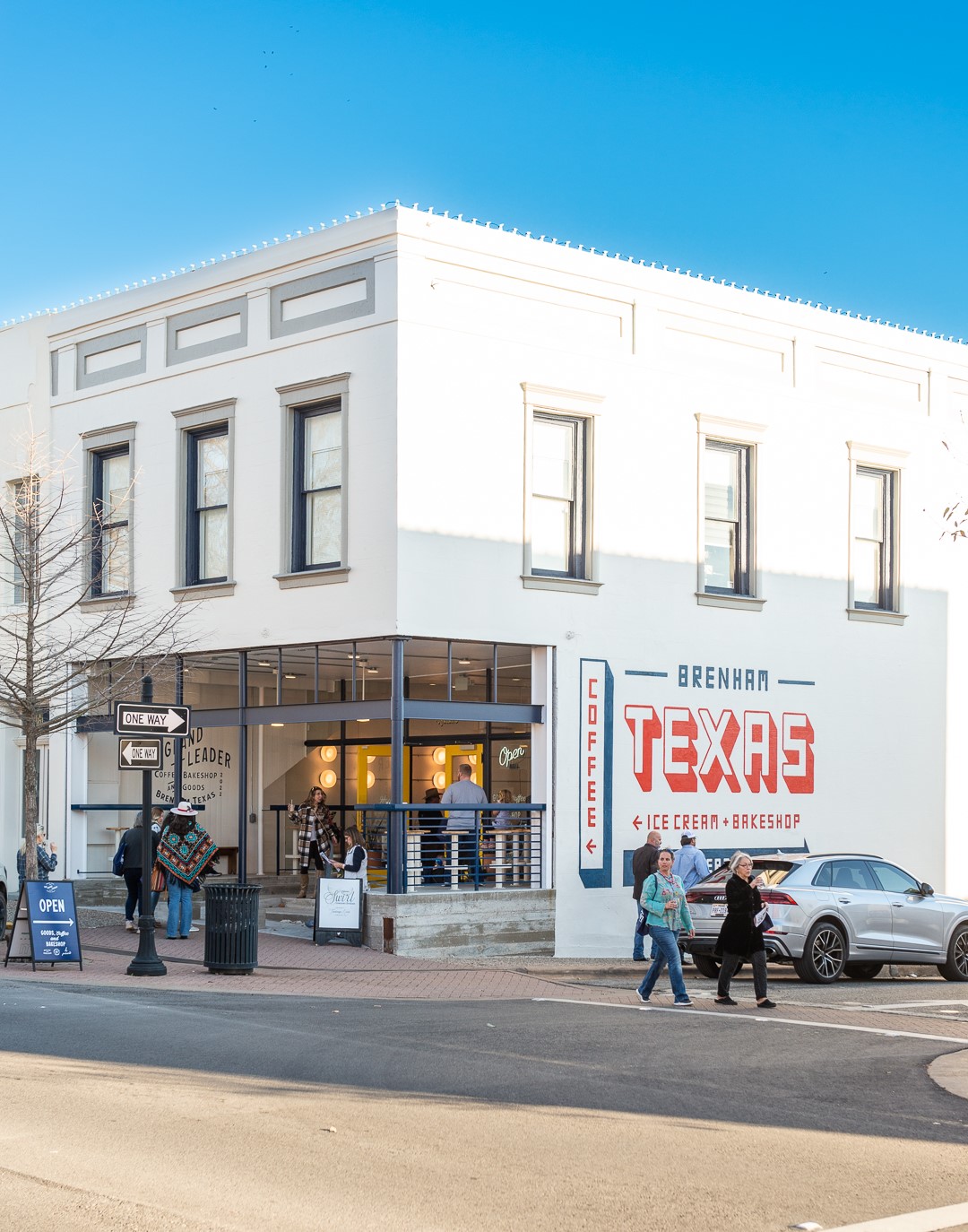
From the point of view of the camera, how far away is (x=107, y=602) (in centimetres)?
2380

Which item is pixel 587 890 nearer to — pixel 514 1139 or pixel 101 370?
pixel 101 370

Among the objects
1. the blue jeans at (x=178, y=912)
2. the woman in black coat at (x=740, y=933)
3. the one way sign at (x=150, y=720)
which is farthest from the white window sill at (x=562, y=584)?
the woman in black coat at (x=740, y=933)

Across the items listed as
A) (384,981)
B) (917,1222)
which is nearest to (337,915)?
(384,981)

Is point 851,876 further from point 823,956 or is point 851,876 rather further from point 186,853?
point 186,853

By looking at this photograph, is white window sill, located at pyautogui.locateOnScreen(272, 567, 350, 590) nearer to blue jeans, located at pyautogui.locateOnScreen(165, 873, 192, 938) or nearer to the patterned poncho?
the patterned poncho

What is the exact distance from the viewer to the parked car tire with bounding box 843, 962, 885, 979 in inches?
776

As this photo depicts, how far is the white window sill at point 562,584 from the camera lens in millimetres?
21266

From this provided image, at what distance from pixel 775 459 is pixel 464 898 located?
8604 millimetres

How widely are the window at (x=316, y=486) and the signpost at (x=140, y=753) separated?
471cm

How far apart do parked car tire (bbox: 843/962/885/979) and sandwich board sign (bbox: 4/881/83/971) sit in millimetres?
9157

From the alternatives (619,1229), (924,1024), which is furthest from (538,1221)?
(924,1024)

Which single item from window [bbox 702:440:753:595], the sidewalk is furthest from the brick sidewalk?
window [bbox 702:440:753:595]

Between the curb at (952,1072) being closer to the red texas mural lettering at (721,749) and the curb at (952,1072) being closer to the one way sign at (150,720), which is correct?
the one way sign at (150,720)

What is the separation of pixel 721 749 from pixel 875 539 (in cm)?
494
